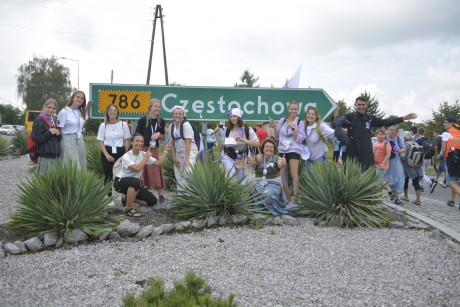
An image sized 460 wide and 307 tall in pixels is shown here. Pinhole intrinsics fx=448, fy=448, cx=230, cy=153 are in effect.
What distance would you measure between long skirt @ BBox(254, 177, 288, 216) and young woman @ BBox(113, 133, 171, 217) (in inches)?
62.6

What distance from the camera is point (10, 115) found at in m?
94.2

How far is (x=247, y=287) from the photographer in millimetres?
3701

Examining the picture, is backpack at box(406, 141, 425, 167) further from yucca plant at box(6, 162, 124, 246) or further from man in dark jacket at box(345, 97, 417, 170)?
yucca plant at box(6, 162, 124, 246)

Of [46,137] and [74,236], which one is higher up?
[46,137]

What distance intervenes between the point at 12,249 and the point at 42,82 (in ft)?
212

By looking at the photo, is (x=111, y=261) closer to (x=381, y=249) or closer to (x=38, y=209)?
(x=38, y=209)

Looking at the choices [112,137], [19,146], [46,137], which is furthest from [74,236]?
[19,146]

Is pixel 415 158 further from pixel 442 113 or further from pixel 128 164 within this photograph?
pixel 442 113

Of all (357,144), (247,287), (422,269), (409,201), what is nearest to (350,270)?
(422,269)

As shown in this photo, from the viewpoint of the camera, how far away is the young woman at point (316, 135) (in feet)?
23.1

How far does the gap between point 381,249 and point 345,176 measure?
1493mm

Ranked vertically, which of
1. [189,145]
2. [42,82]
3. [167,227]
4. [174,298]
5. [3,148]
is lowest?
[167,227]

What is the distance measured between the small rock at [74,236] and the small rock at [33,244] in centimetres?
27

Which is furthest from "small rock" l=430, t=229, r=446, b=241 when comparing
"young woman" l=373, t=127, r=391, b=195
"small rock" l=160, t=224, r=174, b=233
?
"small rock" l=160, t=224, r=174, b=233
